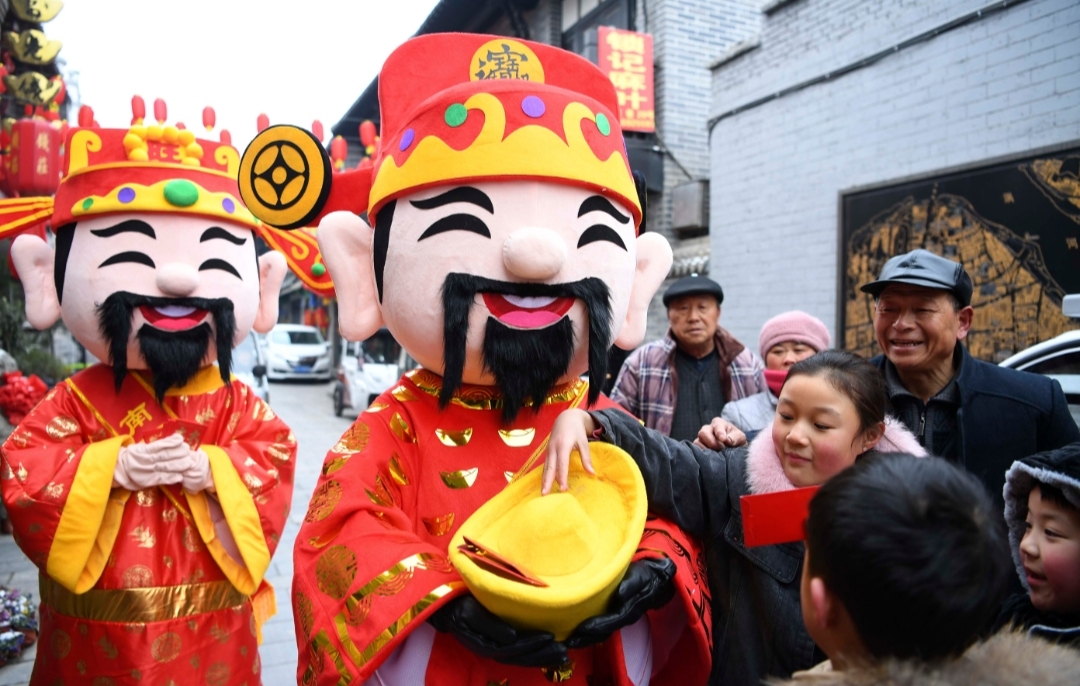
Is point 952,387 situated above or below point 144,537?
above

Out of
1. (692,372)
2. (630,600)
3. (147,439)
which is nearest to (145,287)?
(147,439)

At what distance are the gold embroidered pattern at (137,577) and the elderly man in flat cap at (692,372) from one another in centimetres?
211

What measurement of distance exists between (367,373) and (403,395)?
441 inches

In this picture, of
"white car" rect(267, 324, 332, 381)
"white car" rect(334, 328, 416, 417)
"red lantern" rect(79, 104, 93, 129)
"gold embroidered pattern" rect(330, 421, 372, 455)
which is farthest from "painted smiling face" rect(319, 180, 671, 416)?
"white car" rect(267, 324, 332, 381)

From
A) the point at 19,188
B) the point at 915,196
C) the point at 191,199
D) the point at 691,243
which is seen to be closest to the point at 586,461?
the point at 191,199

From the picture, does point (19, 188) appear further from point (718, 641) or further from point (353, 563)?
point (718, 641)

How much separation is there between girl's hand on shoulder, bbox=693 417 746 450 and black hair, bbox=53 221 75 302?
2.25 metres

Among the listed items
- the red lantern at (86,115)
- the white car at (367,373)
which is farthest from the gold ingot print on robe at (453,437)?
the white car at (367,373)

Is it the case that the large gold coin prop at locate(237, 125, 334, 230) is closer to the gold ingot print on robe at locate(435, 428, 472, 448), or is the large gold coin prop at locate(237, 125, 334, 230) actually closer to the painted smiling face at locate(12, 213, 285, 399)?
the painted smiling face at locate(12, 213, 285, 399)

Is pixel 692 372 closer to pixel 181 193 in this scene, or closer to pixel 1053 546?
pixel 1053 546

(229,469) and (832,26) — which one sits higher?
(832,26)

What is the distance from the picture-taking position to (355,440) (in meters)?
1.78

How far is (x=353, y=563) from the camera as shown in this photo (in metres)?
1.54

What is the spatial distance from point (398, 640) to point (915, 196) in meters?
5.46
